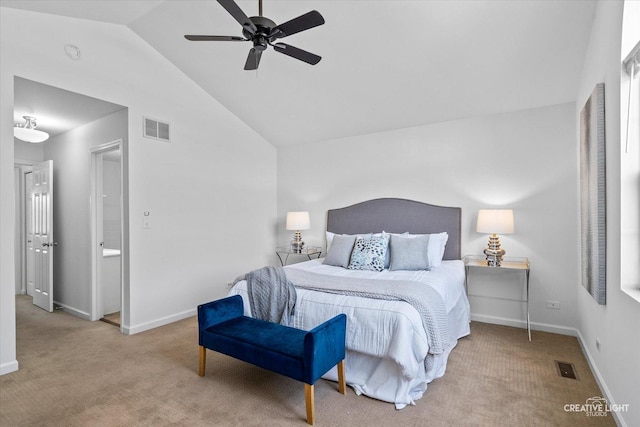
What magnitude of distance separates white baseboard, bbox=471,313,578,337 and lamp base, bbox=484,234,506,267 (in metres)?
0.76

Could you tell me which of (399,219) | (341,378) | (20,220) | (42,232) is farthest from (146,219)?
(20,220)

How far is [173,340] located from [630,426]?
3614 mm

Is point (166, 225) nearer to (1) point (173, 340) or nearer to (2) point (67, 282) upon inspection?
(1) point (173, 340)

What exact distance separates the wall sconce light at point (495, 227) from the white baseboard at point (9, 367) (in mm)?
4493

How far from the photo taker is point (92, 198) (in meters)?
4.08

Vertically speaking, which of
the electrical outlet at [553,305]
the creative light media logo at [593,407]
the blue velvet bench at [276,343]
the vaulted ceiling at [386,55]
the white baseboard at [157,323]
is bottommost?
the creative light media logo at [593,407]

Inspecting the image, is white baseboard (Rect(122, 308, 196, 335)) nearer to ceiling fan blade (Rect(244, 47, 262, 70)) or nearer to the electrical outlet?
ceiling fan blade (Rect(244, 47, 262, 70))

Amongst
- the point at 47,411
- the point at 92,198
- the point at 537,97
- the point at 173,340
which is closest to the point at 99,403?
the point at 47,411

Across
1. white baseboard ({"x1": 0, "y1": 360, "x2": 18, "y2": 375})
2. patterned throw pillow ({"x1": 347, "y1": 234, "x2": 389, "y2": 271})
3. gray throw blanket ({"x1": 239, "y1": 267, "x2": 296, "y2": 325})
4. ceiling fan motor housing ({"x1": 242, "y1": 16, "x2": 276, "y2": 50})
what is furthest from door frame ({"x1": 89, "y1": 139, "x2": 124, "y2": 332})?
patterned throw pillow ({"x1": 347, "y1": 234, "x2": 389, "y2": 271})

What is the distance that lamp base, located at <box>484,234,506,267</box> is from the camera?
11.7 feet

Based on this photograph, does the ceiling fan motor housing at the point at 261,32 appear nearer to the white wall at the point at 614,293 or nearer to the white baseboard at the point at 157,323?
the white wall at the point at 614,293

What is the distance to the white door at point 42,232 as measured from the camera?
14.2 ft

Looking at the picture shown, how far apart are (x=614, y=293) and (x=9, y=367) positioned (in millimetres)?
4538

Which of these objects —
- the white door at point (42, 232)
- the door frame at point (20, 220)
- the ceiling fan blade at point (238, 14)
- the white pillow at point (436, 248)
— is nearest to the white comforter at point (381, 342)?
the white pillow at point (436, 248)
